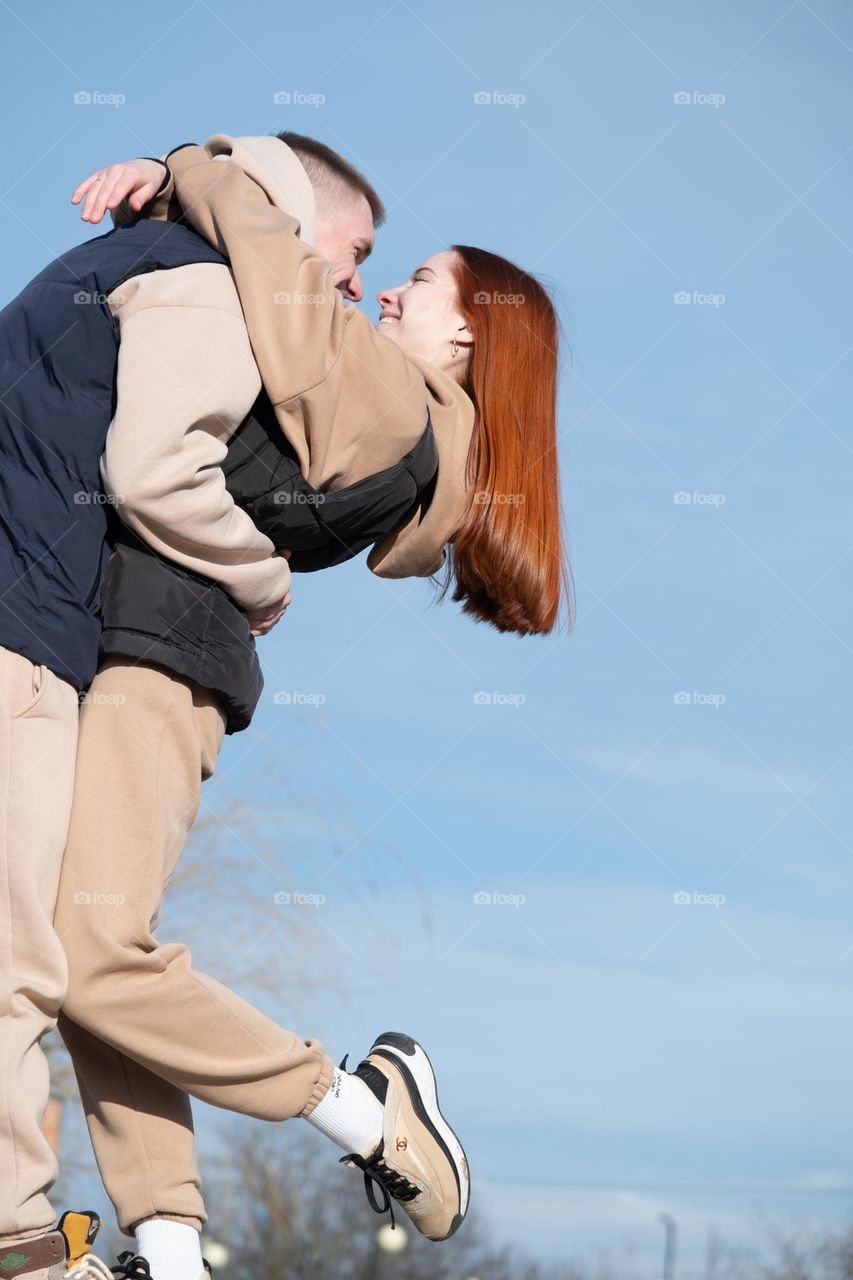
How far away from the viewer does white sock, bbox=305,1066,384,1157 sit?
274 cm

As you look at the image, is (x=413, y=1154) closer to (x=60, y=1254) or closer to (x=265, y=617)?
(x=60, y=1254)

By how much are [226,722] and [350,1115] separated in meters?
0.70

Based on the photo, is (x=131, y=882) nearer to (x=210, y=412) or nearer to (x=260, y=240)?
(x=210, y=412)

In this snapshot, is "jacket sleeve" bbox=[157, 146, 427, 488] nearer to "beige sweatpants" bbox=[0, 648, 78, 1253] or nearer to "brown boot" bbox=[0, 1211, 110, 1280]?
"beige sweatpants" bbox=[0, 648, 78, 1253]

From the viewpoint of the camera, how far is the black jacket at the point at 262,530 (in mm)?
2539

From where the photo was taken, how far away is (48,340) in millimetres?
2469

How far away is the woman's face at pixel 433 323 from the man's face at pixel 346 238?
0.57ft

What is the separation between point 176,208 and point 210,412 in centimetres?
46

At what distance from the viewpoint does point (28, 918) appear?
233cm

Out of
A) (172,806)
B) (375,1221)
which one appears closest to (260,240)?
(172,806)

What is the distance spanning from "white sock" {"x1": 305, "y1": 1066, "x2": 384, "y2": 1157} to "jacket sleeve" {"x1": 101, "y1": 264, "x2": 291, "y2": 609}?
87 centimetres

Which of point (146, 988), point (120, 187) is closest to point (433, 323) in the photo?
point (120, 187)

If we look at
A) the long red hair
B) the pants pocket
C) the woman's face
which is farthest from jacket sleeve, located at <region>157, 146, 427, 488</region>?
the pants pocket

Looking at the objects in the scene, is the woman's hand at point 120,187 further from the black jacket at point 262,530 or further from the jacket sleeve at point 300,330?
the black jacket at point 262,530
